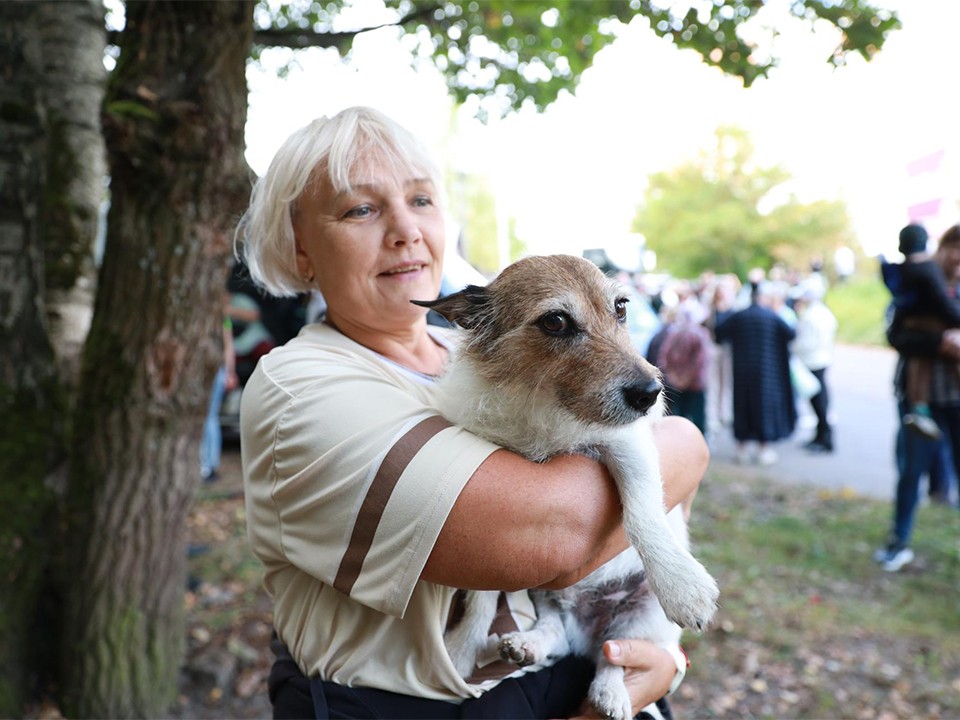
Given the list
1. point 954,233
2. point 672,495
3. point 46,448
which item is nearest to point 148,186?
point 46,448

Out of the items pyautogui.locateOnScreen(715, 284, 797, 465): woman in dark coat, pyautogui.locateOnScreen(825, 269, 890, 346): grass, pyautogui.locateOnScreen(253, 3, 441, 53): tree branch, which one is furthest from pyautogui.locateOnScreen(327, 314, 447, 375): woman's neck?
pyautogui.locateOnScreen(825, 269, 890, 346): grass

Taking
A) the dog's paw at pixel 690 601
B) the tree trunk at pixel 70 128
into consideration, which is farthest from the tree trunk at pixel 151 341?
the dog's paw at pixel 690 601

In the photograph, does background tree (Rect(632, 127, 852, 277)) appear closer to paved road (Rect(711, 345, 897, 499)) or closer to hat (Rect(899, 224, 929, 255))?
paved road (Rect(711, 345, 897, 499))

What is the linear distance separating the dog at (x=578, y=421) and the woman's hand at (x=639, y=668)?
0.04m

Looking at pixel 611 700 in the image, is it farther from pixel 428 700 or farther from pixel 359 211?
pixel 359 211

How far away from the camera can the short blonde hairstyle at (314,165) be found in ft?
6.87

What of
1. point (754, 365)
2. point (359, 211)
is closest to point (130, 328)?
point (359, 211)

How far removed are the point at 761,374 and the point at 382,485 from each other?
938 cm

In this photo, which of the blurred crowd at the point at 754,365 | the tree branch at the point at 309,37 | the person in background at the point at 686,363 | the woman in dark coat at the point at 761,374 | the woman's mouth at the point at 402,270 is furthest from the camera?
the woman in dark coat at the point at 761,374

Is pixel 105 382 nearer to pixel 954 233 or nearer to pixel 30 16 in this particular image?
pixel 30 16

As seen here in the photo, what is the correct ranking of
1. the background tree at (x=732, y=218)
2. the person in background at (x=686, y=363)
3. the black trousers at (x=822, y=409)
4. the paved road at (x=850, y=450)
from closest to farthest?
the paved road at (x=850, y=450)
the person in background at (x=686, y=363)
the black trousers at (x=822, y=409)
the background tree at (x=732, y=218)

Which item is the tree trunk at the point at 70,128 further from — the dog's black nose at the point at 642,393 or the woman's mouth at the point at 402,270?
the dog's black nose at the point at 642,393

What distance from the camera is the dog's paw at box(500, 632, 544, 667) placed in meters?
1.90

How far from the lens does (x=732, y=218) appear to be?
36.8 m
